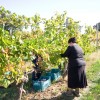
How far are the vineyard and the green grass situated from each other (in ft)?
3.82

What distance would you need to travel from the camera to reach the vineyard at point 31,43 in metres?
4.99

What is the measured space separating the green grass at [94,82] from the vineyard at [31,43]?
1164mm

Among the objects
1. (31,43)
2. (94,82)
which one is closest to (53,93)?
(94,82)

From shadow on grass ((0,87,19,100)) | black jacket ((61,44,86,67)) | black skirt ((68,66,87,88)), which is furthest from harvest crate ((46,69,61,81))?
black jacket ((61,44,86,67))

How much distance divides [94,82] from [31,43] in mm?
4195

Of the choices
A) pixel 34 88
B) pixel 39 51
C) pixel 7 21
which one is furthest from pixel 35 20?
pixel 39 51

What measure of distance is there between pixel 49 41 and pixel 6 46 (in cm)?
337

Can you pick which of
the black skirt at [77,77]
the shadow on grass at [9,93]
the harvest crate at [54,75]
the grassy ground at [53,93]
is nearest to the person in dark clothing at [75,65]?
the black skirt at [77,77]

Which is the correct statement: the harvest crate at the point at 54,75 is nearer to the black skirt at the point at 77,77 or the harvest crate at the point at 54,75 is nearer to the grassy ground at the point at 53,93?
the grassy ground at the point at 53,93

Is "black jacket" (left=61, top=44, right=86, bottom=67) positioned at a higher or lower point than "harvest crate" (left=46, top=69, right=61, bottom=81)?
higher

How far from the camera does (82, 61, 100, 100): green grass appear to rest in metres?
7.72

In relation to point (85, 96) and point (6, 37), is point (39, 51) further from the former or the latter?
point (85, 96)

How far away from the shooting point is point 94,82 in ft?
30.7

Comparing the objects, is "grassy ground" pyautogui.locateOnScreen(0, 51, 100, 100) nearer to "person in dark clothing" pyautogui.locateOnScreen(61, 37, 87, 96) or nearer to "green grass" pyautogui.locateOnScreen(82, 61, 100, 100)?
"green grass" pyautogui.locateOnScreen(82, 61, 100, 100)
